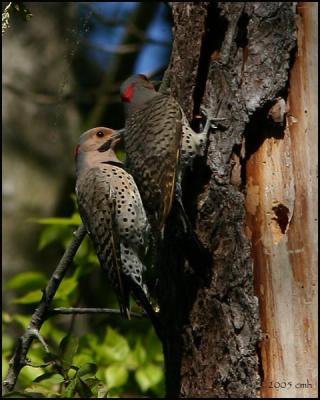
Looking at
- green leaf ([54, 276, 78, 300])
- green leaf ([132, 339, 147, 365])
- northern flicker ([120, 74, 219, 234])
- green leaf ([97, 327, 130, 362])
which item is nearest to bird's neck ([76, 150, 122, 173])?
northern flicker ([120, 74, 219, 234])

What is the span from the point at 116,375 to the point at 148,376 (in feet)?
0.74

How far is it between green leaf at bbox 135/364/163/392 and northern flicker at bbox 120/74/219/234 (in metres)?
1.24

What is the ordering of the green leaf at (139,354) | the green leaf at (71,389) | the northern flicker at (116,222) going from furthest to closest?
1. the green leaf at (139,354)
2. the northern flicker at (116,222)
3. the green leaf at (71,389)

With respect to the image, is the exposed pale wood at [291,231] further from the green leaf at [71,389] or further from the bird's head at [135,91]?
the bird's head at [135,91]

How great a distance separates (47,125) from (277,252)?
17.6 feet

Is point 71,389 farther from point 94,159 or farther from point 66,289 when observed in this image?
point 94,159

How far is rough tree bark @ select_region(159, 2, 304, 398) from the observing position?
3414 millimetres

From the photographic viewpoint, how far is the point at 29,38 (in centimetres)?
854

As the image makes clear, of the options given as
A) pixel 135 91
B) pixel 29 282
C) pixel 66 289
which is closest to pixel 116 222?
pixel 66 289

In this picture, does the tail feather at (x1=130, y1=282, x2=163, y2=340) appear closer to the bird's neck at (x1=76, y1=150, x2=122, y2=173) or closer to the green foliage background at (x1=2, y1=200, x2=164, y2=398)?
the green foliage background at (x1=2, y1=200, x2=164, y2=398)

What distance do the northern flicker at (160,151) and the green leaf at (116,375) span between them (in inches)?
45.8

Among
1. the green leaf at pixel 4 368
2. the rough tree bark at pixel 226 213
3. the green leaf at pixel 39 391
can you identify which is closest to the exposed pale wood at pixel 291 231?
the rough tree bark at pixel 226 213

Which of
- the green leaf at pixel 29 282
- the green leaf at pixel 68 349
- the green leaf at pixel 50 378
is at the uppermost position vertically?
the green leaf at pixel 29 282

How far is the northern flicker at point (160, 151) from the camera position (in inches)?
151
